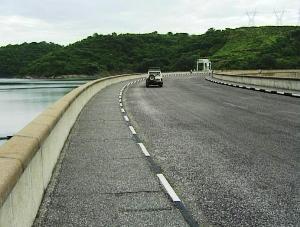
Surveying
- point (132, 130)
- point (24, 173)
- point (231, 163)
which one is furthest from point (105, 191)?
point (132, 130)

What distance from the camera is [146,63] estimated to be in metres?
169

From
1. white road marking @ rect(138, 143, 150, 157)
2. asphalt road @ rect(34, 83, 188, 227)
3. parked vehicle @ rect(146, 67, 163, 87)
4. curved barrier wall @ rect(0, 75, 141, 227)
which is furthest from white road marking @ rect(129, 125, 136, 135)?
parked vehicle @ rect(146, 67, 163, 87)

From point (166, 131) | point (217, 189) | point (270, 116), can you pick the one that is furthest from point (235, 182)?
point (270, 116)

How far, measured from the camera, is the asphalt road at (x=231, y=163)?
18.9 ft

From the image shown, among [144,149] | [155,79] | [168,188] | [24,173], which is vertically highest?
[24,173]

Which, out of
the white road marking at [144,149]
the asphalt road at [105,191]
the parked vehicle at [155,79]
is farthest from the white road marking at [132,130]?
the parked vehicle at [155,79]

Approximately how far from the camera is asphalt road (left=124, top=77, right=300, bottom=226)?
575 cm

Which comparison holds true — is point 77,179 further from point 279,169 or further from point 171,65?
point 171,65

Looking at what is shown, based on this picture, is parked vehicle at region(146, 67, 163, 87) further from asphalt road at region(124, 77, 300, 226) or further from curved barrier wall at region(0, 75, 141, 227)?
curved barrier wall at region(0, 75, 141, 227)

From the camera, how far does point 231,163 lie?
8570mm

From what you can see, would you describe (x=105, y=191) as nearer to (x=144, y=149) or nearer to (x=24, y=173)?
(x=24, y=173)

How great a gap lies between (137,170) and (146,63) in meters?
162

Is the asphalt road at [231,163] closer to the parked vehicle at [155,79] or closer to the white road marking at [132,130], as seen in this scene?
the white road marking at [132,130]

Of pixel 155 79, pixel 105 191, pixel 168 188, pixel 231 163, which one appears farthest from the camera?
pixel 155 79
